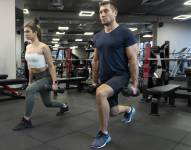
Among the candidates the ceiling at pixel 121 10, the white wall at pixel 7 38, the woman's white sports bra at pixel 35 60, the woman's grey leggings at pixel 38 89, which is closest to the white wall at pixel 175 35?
the ceiling at pixel 121 10

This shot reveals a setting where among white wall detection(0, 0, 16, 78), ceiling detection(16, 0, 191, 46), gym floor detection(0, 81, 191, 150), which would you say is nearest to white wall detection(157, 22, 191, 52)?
ceiling detection(16, 0, 191, 46)

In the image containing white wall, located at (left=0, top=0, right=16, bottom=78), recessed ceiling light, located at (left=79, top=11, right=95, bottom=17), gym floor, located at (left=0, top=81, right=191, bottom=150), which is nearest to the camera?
gym floor, located at (left=0, top=81, right=191, bottom=150)

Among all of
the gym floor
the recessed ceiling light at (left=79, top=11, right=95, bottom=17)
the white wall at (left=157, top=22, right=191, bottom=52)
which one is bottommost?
the gym floor

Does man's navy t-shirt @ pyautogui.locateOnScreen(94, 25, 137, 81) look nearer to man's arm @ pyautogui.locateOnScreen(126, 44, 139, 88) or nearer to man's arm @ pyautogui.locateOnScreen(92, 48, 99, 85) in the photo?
man's arm @ pyautogui.locateOnScreen(126, 44, 139, 88)

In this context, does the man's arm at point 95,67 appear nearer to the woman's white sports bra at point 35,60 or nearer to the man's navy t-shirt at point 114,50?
the man's navy t-shirt at point 114,50

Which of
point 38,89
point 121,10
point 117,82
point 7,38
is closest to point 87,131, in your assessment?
point 38,89

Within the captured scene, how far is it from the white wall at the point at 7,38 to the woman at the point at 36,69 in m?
3.56

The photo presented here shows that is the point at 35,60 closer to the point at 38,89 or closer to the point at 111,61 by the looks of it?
the point at 38,89

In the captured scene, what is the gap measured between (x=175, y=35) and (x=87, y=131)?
1170 cm

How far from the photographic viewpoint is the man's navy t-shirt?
246 cm

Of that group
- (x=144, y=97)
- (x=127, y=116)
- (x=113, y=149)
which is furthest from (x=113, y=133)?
(x=144, y=97)

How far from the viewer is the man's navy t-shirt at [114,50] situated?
96.7 inches

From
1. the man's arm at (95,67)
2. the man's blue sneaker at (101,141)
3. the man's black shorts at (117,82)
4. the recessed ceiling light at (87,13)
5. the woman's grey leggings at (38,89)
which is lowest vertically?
the man's blue sneaker at (101,141)

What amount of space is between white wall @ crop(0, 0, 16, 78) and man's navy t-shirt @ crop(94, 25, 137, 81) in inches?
187
